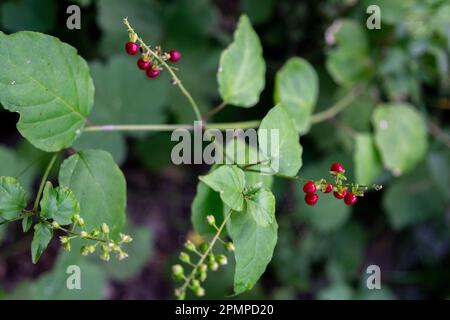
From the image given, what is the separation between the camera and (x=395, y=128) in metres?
2.18

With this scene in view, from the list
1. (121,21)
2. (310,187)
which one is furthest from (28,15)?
(310,187)

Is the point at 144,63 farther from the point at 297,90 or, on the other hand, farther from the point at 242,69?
the point at 297,90

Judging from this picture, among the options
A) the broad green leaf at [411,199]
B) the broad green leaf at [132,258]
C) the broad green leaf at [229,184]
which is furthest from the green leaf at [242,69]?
the broad green leaf at [411,199]

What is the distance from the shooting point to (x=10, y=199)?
1086 mm

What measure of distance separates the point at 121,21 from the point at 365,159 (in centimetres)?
110

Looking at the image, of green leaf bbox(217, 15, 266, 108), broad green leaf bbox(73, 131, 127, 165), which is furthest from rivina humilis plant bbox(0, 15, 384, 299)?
broad green leaf bbox(73, 131, 127, 165)

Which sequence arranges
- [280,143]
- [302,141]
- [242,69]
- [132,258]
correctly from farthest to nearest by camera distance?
1. [302,141]
2. [132,258]
3. [242,69]
4. [280,143]

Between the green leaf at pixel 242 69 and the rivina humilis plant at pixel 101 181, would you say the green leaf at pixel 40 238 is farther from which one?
the green leaf at pixel 242 69

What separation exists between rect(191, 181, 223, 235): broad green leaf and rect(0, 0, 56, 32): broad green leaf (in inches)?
49.1

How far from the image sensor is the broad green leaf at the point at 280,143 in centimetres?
113

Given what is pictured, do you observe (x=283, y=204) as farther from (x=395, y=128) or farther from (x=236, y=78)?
(x=236, y=78)

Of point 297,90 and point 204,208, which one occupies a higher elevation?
point 297,90
